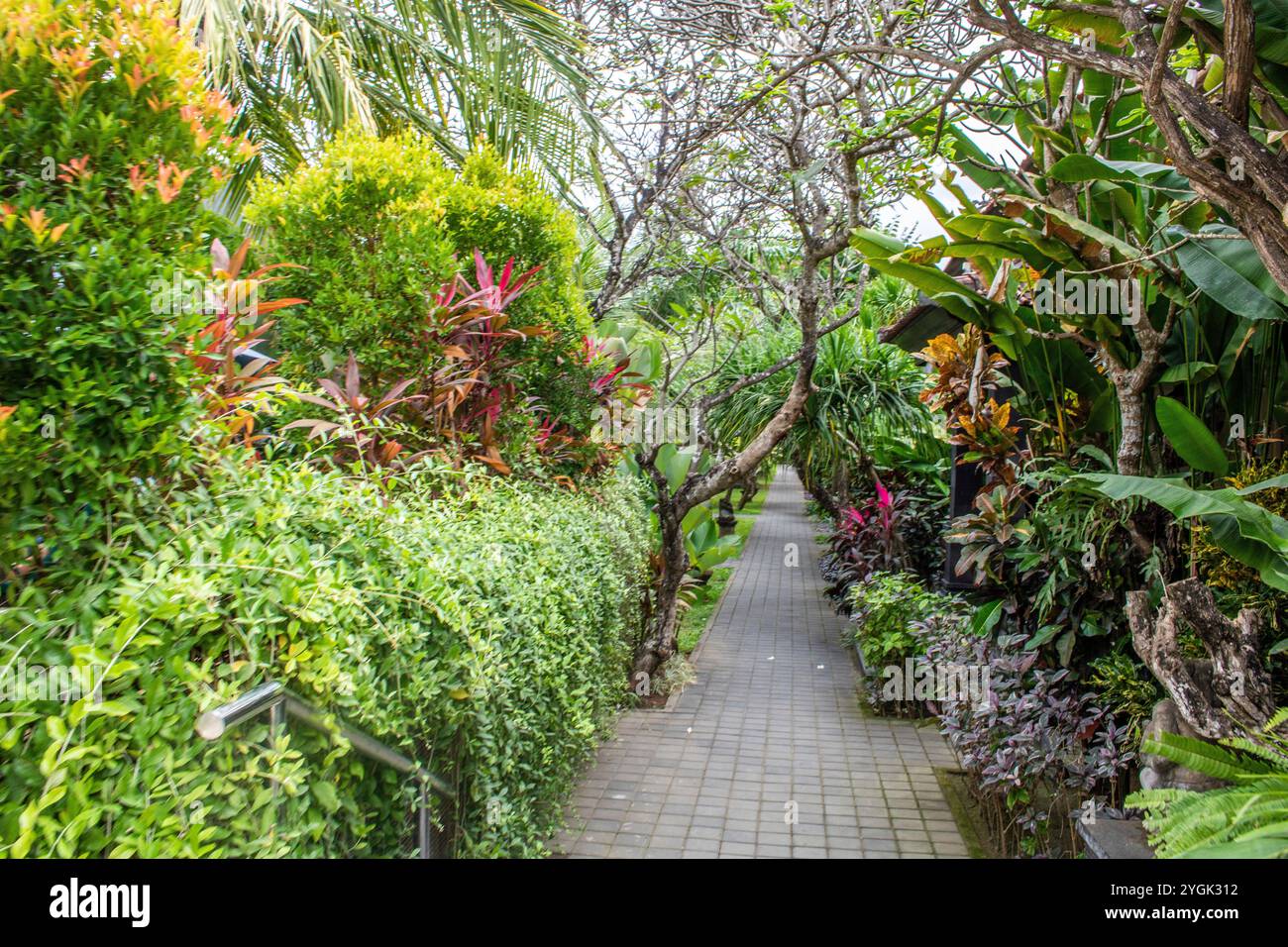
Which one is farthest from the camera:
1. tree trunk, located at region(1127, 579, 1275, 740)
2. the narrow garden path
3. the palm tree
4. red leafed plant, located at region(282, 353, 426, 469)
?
the palm tree

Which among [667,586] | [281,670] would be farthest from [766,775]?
[281,670]

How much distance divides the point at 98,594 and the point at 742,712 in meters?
5.70

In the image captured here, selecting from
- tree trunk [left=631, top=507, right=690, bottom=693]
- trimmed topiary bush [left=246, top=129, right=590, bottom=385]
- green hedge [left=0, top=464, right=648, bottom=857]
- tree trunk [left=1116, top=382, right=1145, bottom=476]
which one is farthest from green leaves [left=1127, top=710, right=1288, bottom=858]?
tree trunk [left=631, top=507, right=690, bottom=693]

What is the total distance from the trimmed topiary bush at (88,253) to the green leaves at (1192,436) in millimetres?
3609

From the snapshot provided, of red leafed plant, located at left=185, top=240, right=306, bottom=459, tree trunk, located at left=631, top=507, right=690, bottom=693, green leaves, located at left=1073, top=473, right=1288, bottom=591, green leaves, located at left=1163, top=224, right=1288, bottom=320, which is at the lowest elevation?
tree trunk, located at left=631, top=507, right=690, bottom=693

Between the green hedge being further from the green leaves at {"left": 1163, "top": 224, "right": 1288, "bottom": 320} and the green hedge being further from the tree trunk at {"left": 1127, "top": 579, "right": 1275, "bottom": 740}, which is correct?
the green leaves at {"left": 1163, "top": 224, "right": 1288, "bottom": 320}

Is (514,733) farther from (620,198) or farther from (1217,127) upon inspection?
(620,198)

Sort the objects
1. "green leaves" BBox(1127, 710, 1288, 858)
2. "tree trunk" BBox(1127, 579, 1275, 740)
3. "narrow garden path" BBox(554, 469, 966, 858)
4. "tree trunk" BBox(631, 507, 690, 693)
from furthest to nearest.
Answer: "tree trunk" BBox(631, 507, 690, 693) < "narrow garden path" BBox(554, 469, 966, 858) < "tree trunk" BBox(1127, 579, 1275, 740) < "green leaves" BBox(1127, 710, 1288, 858)

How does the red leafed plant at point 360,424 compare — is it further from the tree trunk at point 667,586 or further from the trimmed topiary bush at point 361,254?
the tree trunk at point 667,586

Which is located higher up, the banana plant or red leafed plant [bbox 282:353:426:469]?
red leafed plant [bbox 282:353:426:469]

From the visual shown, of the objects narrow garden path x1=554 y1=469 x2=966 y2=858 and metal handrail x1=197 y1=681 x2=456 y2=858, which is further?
narrow garden path x1=554 y1=469 x2=966 y2=858

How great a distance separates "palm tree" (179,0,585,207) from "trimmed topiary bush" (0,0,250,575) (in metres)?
4.15

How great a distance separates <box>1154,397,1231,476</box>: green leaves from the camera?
3.44m

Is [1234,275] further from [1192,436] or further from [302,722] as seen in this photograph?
[302,722]
